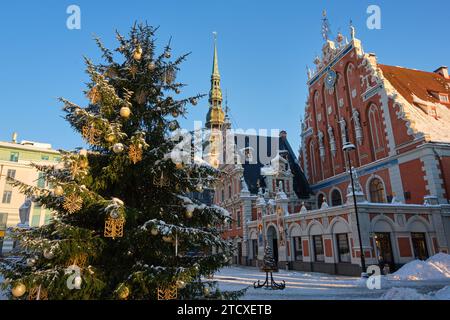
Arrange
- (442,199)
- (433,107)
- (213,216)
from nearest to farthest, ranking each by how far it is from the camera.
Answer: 1. (213,216)
2. (442,199)
3. (433,107)

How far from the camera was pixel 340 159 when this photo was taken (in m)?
30.9

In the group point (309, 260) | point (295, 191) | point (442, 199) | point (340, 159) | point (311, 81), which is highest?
point (311, 81)

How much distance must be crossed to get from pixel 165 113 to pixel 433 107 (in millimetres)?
28709

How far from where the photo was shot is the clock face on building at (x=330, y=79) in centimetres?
3256

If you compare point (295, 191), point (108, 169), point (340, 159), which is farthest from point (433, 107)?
point (108, 169)

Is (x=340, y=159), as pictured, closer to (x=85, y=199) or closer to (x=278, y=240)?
(x=278, y=240)

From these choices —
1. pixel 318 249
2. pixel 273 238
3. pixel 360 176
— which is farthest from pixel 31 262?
pixel 273 238

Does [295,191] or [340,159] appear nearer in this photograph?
[340,159]

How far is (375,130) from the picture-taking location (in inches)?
1069

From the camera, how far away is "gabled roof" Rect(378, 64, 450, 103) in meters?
28.5

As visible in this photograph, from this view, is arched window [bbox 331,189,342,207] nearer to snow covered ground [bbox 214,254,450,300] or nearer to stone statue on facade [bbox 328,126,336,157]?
stone statue on facade [bbox 328,126,336,157]

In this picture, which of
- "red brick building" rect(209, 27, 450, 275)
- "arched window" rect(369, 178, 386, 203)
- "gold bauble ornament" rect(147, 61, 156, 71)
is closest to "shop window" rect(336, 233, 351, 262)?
"red brick building" rect(209, 27, 450, 275)

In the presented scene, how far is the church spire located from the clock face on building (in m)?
26.9
